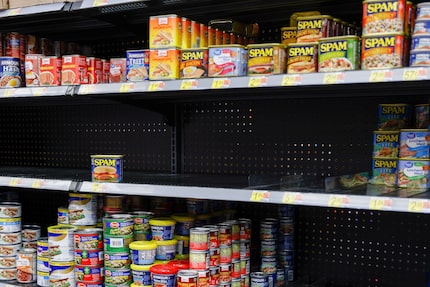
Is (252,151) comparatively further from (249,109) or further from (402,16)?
(402,16)

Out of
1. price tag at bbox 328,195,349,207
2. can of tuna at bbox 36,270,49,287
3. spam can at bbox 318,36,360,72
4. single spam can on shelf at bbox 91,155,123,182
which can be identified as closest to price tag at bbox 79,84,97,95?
single spam can on shelf at bbox 91,155,123,182

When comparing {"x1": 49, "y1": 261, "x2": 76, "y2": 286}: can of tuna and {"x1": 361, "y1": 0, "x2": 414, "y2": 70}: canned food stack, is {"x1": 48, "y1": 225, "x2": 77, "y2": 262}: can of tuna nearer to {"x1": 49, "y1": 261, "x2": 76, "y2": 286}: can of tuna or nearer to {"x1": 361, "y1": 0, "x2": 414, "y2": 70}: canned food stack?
{"x1": 49, "y1": 261, "x2": 76, "y2": 286}: can of tuna

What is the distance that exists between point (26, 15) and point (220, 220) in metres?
1.27

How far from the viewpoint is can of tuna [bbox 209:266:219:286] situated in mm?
2100

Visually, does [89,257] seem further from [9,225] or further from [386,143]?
[386,143]

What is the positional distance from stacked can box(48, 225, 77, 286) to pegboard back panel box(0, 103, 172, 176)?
0.67 metres

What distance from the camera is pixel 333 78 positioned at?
68.9 inches

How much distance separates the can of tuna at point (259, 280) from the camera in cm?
210

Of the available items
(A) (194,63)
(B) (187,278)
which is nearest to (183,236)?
(B) (187,278)

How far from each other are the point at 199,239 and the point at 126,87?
671mm

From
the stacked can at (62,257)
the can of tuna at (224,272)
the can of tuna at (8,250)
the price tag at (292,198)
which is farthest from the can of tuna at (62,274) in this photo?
the price tag at (292,198)

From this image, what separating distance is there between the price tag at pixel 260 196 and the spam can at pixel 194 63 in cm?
49

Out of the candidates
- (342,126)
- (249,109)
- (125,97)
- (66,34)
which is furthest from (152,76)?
(66,34)

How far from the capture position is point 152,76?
2125 millimetres
